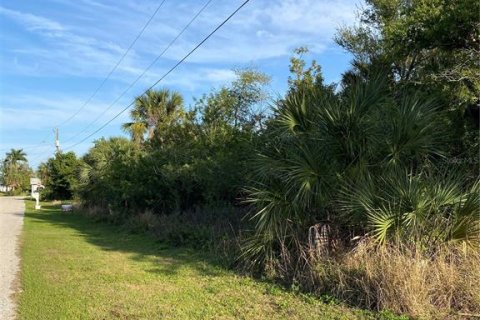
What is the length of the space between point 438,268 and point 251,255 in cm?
425

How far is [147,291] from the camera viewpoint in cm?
921

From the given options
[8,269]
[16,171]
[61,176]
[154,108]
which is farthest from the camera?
[16,171]

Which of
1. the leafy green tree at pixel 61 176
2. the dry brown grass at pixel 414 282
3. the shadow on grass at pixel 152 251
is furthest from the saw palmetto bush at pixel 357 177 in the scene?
the leafy green tree at pixel 61 176

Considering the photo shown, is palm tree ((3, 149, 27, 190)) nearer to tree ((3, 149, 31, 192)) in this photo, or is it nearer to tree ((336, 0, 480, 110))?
tree ((3, 149, 31, 192))

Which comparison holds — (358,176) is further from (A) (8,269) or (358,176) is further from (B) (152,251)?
(A) (8,269)

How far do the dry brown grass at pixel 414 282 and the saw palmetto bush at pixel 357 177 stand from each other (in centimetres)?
43

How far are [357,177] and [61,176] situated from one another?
166 feet

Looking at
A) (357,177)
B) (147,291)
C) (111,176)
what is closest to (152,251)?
(147,291)

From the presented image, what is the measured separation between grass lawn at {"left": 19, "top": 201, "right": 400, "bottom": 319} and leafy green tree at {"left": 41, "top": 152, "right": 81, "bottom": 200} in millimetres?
40799

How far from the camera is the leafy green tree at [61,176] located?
54406 millimetres

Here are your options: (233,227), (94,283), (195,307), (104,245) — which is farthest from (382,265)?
(104,245)

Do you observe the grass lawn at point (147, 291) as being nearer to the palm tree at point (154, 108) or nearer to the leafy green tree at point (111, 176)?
the leafy green tree at point (111, 176)

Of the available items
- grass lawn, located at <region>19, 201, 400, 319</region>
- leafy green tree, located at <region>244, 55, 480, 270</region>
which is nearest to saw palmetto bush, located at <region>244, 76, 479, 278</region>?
leafy green tree, located at <region>244, 55, 480, 270</region>

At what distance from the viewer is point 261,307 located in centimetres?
794
